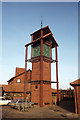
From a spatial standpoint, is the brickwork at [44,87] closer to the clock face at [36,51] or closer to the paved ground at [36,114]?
the clock face at [36,51]

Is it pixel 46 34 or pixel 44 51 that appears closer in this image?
pixel 44 51

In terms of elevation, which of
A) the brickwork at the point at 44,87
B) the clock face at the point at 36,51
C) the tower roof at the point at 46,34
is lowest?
the brickwork at the point at 44,87

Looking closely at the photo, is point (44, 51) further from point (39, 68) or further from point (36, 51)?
point (39, 68)

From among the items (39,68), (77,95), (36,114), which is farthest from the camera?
(39,68)

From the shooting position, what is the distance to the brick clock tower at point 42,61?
27938 millimetres

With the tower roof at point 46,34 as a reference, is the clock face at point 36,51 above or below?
below

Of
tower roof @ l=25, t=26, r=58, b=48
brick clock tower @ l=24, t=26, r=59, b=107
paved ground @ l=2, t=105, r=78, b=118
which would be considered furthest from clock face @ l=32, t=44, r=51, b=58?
paved ground @ l=2, t=105, r=78, b=118

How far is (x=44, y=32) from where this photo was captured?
3144 cm

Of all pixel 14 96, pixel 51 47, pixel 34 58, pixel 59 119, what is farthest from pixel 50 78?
pixel 59 119

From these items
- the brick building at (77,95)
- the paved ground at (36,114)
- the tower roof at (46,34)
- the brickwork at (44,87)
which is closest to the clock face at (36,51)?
the tower roof at (46,34)

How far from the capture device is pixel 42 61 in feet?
89.9

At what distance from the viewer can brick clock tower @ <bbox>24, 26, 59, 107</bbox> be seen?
2794 centimetres

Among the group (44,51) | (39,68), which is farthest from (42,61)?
(44,51)

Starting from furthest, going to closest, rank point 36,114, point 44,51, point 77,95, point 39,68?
point 44,51
point 39,68
point 77,95
point 36,114
